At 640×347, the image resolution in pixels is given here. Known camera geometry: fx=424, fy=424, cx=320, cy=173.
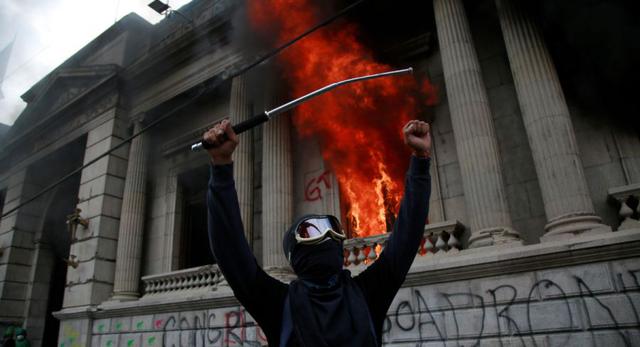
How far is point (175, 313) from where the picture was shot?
1025 cm

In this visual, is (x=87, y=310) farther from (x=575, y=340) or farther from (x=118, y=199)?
(x=575, y=340)

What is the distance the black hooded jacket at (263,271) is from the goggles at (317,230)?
0.24 meters

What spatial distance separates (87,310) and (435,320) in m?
9.91

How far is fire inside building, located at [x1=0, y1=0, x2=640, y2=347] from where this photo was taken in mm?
6371

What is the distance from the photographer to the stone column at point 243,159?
10.7 metres

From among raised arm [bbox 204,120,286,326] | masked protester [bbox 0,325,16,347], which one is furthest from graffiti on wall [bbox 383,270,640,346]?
masked protester [bbox 0,325,16,347]

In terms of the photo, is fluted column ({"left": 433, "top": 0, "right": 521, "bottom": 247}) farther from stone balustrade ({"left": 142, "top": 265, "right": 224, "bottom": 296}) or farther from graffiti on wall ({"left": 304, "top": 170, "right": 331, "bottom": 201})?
stone balustrade ({"left": 142, "top": 265, "right": 224, "bottom": 296})

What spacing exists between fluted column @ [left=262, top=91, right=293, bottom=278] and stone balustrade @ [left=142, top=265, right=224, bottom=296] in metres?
1.72

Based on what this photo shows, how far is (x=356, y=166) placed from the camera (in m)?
10.2

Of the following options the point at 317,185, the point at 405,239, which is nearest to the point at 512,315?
the point at 405,239

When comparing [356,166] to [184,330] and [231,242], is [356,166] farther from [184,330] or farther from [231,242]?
[231,242]

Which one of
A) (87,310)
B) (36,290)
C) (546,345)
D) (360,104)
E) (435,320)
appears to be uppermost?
(360,104)

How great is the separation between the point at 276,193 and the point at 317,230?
8084 mm

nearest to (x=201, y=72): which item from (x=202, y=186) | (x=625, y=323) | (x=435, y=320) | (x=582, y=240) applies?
(x=202, y=186)
